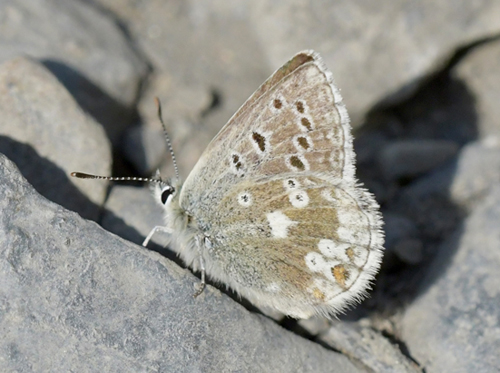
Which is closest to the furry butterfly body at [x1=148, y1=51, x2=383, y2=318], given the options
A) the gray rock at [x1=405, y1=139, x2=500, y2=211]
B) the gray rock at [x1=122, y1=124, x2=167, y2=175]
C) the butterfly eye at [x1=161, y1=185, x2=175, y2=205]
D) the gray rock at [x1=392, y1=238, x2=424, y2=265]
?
the butterfly eye at [x1=161, y1=185, x2=175, y2=205]

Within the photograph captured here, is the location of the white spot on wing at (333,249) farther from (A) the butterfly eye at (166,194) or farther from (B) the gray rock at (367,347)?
(A) the butterfly eye at (166,194)

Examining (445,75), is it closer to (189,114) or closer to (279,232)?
(189,114)

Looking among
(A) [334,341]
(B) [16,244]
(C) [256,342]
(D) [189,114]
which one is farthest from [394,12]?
(B) [16,244]

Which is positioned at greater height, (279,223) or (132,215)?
(279,223)

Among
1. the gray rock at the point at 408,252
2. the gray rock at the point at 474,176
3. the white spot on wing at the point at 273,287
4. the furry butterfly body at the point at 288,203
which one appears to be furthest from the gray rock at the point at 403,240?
the white spot on wing at the point at 273,287

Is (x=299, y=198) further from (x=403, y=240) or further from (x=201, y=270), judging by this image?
(x=403, y=240)

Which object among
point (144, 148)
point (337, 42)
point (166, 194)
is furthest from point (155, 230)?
point (337, 42)
